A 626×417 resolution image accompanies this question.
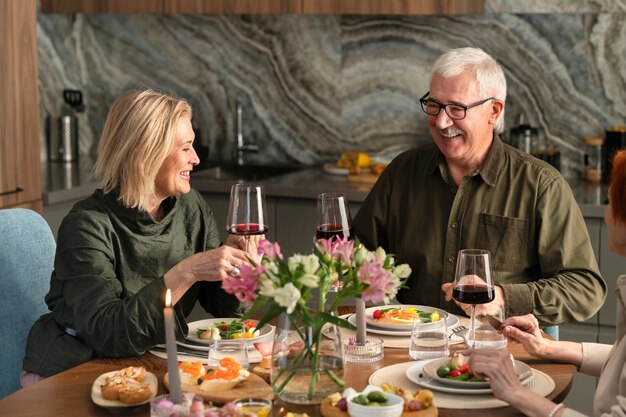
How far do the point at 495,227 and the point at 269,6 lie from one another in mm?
1977

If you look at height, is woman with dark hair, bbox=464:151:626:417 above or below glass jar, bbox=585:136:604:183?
below

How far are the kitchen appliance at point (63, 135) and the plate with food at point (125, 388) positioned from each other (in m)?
3.02

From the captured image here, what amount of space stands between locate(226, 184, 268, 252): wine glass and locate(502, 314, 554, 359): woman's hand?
23.7 inches

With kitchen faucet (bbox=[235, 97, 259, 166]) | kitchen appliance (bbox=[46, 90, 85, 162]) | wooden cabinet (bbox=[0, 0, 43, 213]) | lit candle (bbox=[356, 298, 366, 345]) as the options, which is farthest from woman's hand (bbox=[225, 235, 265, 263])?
kitchen appliance (bbox=[46, 90, 85, 162])

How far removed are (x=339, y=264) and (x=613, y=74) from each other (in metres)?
2.73

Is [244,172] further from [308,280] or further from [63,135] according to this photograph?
[308,280]

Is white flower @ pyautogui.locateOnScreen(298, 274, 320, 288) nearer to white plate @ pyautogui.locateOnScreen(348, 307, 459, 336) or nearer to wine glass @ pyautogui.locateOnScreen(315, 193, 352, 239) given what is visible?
wine glass @ pyautogui.locateOnScreen(315, 193, 352, 239)

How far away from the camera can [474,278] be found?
2.30m

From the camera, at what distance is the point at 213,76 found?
16.9 ft

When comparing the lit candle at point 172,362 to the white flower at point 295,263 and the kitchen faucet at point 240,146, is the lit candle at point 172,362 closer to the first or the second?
the white flower at point 295,263

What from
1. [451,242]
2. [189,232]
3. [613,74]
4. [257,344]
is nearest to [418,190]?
[451,242]

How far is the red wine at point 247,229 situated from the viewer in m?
2.38

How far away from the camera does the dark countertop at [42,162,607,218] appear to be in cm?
425

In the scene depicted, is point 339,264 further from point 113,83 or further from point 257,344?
point 113,83
